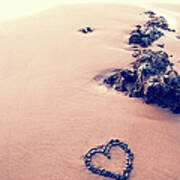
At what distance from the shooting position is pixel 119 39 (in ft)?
26.8

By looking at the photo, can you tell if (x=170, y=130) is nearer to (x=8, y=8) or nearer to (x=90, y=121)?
(x=90, y=121)

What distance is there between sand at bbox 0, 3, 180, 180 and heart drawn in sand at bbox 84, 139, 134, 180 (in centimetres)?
8

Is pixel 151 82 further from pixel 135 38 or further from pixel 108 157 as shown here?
pixel 135 38

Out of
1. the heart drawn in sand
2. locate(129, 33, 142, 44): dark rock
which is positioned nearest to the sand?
the heart drawn in sand

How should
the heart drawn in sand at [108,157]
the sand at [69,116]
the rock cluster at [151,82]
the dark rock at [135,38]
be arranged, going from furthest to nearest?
1. the dark rock at [135,38]
2. the rock cluster at [151,82]
3. the sand at [69,116]
4. the heart drawn in sand at [108,157]

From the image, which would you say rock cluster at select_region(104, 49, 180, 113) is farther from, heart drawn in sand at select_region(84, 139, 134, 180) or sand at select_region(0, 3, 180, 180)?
heart drawn in sand at select_region(84, 139, 134, 180)

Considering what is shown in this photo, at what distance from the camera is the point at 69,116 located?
173 inches

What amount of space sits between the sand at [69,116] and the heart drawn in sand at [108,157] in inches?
3.0

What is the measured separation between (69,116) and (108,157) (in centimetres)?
108

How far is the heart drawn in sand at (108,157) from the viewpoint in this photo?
3348 mm

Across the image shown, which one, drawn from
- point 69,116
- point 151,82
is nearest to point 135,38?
point 151,82

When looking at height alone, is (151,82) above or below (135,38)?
below

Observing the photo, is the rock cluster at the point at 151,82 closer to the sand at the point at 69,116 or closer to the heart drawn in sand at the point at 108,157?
the sand at the point at 69,116

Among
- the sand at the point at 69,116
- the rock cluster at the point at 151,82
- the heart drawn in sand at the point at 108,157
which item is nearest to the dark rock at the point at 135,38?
the sand at the point at 69,116
